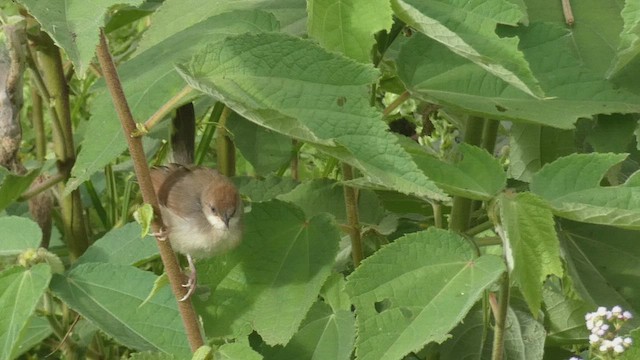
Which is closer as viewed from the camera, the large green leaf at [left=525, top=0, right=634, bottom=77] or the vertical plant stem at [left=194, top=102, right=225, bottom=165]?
the large green leaf at [left=525, top=0, right=634, bottom=77]

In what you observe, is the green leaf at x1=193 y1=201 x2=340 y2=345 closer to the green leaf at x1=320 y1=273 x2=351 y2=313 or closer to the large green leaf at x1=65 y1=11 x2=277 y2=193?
the green leaf at x1=320 y1=273 x2=351 y2=313

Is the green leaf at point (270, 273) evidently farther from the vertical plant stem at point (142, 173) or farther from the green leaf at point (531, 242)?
the green leaf at point (531, 242)

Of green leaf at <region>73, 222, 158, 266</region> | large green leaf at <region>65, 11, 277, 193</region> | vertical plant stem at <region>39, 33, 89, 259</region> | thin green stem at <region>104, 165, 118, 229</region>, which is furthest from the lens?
thin green stem at <region>104, 165, 118, 229</region>

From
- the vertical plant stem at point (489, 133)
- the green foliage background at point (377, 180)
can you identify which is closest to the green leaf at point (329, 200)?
the green foliage background at point (377, 180)

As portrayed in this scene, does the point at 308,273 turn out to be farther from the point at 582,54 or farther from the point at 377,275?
the point at 582,54

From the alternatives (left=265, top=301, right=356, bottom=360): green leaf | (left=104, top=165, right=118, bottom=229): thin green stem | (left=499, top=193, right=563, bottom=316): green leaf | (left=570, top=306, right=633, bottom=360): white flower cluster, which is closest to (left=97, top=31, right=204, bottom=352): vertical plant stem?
(left=265, top=301, right=356, bottom=360): green leaf

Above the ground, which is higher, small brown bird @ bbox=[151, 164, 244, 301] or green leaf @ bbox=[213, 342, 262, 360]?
green leaf @ bbox=[213, 342, 262, 360]

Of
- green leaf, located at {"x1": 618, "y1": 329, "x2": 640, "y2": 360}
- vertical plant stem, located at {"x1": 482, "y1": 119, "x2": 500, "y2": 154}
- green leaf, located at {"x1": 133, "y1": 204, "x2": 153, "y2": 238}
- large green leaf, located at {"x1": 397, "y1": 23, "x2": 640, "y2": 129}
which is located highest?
large green leaf, located at {"x1": 397, "y1": 23, "x2": 640, "y2": 129}

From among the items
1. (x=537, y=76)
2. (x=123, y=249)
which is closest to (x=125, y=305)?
(x=123, y=249)
